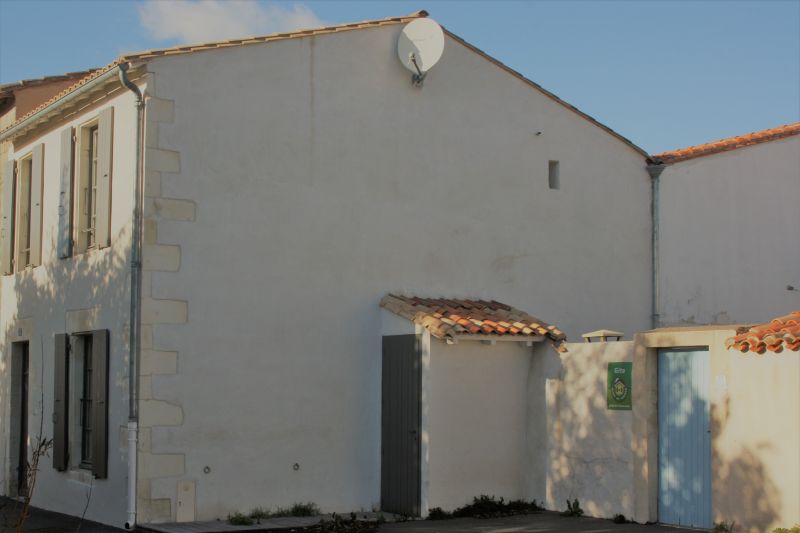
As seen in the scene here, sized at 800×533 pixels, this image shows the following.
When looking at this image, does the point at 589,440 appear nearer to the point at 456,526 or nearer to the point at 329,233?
the point at 456,526

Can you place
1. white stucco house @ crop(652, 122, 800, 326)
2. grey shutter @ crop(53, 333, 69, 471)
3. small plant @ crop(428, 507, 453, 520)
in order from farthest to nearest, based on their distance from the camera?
white stucco house @ crop(652, 122, 800, 326), grey shutter @ crop(53, 333, 69, 471), small plant @ crop(428, 507, 453, 520)

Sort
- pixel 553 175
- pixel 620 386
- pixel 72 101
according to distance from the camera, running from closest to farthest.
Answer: pixel 620 386
pixel 72 101
pixel 553 175

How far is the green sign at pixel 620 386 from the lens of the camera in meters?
12.2

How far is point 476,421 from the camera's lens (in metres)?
13.0

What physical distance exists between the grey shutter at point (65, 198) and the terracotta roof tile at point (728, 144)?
8372mm

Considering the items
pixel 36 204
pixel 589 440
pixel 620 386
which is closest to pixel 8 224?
pixel 36 204

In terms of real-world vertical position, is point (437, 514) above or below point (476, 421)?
below

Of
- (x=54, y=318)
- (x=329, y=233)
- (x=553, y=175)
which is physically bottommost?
(x=54, y=318)

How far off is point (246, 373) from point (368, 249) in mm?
2294

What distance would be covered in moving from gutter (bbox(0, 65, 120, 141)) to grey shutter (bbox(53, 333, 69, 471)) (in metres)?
2.94

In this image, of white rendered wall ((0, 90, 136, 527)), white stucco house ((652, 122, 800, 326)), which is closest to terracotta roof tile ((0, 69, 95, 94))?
white rendered wall ((0, 90, 136, 527))

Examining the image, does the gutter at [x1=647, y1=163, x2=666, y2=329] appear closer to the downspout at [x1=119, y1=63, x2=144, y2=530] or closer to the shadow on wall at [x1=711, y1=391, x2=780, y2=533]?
the shadow on wall at [x1=711, y1=391, x2=780, y2=533]

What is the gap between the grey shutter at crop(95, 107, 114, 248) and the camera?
12.7m

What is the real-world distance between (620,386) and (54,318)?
24.5ft
